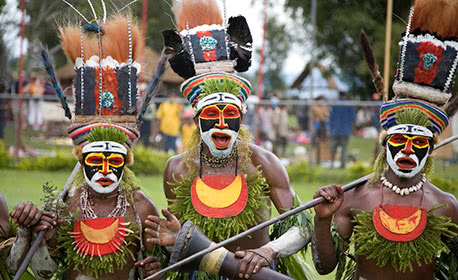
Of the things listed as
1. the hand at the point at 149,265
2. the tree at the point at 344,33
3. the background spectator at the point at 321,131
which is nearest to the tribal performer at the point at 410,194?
the hand at the point at 149,265

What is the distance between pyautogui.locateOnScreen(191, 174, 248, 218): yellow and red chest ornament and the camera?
14.9 feet

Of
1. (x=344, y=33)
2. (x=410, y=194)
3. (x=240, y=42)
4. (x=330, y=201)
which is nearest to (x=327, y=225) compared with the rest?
(x=330, y=201)

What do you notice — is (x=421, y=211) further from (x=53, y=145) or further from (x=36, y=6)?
(x=36, y=6)

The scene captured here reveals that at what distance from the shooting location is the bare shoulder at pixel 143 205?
15.0 feet

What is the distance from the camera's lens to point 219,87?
4.59m

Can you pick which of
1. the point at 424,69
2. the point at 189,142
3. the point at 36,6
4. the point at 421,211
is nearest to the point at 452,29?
the point at 424,69

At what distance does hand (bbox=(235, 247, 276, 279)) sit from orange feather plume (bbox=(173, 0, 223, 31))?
1.78m

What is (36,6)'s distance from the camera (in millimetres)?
19719

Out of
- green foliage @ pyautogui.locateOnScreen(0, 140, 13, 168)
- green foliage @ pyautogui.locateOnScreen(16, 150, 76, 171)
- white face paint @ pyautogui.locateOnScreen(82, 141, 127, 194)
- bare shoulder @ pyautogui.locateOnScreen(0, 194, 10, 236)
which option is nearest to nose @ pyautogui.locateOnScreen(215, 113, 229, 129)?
white face paint @ pyautogui.locateOnScreen(82, 141, 127, 194)

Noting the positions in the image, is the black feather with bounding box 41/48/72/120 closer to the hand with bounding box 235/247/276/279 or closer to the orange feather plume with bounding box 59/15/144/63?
the orange feather plume with bounding box 59/15/144/63

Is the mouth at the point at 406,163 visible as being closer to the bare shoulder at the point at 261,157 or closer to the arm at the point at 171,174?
the bare shoulder at the point at 261,157

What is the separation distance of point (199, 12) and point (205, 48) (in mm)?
306

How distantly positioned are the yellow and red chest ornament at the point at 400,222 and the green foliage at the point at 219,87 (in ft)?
4.21

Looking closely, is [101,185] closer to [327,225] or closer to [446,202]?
[327,225]
